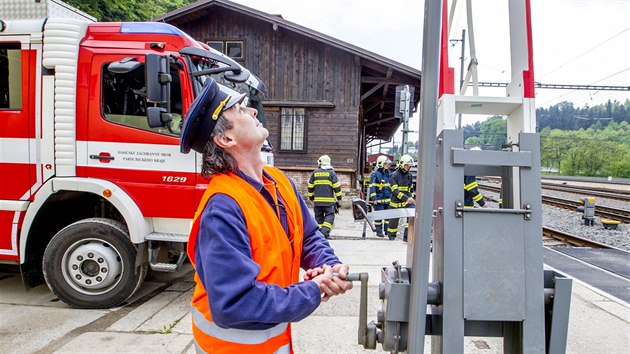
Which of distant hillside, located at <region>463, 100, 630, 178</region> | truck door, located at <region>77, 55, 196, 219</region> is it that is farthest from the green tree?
distant hillside, located at <region>463, 100, 630, 178</region>

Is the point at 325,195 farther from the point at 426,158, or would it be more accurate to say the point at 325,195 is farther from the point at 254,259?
the point at 426,158

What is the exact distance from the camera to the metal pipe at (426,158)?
1.16 meters

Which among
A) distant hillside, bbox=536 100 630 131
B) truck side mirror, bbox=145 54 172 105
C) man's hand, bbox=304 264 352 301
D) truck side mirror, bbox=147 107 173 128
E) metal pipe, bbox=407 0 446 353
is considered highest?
distant hillside, bbox=536 100 630 131

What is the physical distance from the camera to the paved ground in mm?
3275

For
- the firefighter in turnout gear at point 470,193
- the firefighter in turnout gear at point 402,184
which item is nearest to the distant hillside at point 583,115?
the firefighter in turnout gear at point 402,184

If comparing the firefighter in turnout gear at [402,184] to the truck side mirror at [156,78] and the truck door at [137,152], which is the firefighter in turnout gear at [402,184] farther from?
the truck side mirror at [156,78]

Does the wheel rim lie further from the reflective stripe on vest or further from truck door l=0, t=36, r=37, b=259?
the reflective stripe on vest

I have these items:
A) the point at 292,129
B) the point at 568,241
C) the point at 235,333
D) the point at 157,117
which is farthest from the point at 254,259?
the point at 292,129

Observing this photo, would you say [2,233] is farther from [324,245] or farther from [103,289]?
[324,245]

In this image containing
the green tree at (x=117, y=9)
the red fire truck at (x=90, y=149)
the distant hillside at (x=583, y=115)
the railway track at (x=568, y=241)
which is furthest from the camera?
the distant hillside at (x=583, y=115)

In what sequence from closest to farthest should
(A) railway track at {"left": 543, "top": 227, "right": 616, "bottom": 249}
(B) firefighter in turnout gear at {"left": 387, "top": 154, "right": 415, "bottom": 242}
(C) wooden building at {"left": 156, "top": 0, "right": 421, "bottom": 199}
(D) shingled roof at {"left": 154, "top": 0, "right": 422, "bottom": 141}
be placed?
(B) firefighter in turnout gear at {"left": 387, "top": 154, "right": 415, "bottom": 242} → (A) railway track at {"left": 543, "top": 227, "right": 616, "bottom": 249} → (D) shingled roof at {"left": 154, "top": 0, "right": 422, "bottom": 141} → (C) wooden building at {"left": 156, "top": 0, "right": 421, "bottom": 199}

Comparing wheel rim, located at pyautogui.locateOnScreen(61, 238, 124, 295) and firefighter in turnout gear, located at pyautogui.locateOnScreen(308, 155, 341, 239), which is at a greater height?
firefighter in turnout gear, located at pyautogui.locateOnScreen(308, 155, 341, 239)

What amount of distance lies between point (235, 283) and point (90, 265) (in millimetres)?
3684

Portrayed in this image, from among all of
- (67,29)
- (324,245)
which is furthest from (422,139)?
(67,29)
